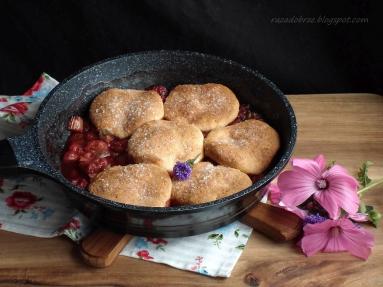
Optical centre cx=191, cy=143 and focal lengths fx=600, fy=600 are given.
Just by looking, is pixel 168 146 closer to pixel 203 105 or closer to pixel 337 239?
pixel 203 105

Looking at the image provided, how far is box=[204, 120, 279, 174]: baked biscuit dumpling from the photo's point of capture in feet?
4.98

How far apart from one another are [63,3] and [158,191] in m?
0.93

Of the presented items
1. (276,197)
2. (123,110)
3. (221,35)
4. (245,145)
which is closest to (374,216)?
(276,197)

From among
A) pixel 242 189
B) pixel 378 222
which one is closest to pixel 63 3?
pixel 242 189

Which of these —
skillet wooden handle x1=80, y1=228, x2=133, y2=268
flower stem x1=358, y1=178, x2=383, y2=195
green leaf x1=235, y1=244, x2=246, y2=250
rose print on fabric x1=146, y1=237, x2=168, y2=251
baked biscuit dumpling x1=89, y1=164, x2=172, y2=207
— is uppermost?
flower stem x1=358, y1=178, x2=383, y2=195

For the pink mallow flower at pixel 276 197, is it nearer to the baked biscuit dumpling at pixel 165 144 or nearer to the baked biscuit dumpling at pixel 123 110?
the baked biscuit dumpling at pixel 165 144

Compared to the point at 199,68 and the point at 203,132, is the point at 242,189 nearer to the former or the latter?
the point at 203,132

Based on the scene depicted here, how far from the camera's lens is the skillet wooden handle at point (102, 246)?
139 centimetres

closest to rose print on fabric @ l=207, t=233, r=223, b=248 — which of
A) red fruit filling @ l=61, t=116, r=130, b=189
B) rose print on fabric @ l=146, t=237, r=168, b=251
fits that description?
rose print on fabric @ l=146, t=237, r=168, b=251

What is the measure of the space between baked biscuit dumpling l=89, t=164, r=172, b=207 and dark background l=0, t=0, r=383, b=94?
0.72 meters

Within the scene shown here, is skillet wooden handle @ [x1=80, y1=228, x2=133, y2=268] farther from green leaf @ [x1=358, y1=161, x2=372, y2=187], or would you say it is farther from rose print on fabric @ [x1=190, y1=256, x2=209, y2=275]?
green leaf @ [x1=358, y1=161, x2=372, y2=187]

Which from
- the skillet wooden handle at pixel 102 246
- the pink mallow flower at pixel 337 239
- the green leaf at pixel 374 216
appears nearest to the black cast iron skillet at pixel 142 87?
the skillet wooden handle at pixel 102 246

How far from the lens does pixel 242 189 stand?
1.43 meters

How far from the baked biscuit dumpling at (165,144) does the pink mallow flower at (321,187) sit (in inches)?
9.5
